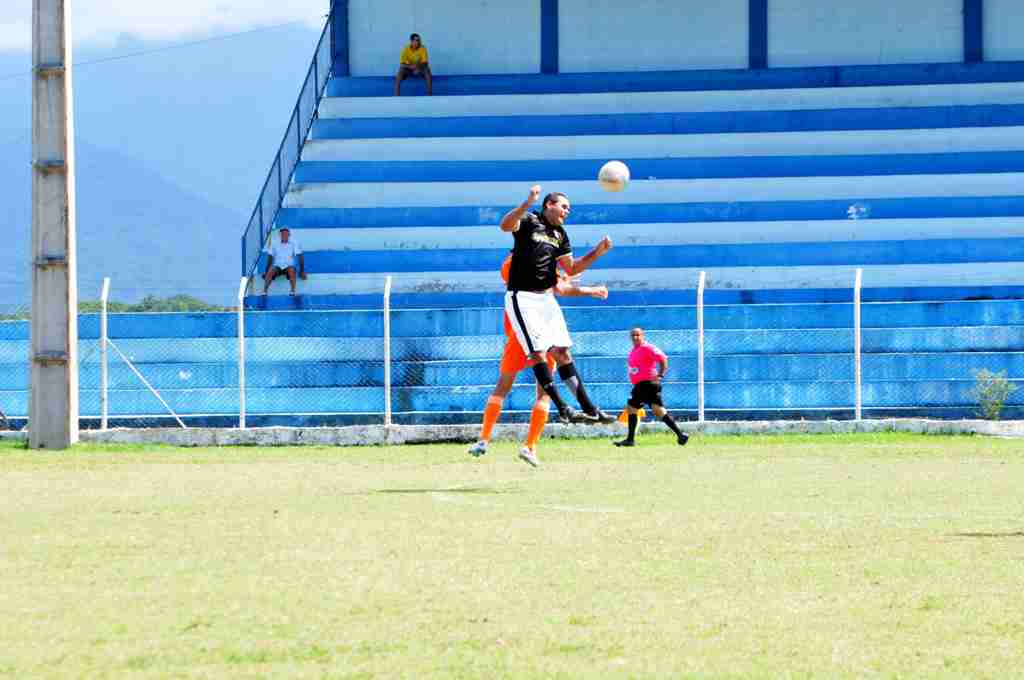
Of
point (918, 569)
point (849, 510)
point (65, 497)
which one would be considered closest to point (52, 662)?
point (918, 569)

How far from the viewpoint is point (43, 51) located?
22000 millimetres

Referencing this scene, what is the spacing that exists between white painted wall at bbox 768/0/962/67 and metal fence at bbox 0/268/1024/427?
12.2m

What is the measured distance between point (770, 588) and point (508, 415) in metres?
16.7

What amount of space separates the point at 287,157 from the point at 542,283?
18.4 metres

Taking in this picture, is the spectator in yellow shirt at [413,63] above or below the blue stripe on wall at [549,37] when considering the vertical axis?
below

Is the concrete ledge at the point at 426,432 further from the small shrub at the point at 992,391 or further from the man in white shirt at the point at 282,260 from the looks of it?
the man in white shirt at the point at 282,260

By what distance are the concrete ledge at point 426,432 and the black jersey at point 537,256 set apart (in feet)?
27.2

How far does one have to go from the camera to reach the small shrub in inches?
953

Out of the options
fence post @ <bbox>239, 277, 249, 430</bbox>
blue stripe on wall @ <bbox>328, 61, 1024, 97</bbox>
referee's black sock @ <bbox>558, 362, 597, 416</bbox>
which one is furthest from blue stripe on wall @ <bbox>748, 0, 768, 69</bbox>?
referee's black sock @ <bbox>558, 362, 597, 416</bbox>

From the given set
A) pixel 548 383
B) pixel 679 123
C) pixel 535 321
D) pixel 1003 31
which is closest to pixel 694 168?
pixel 679 123

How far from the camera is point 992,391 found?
24281 millimetres

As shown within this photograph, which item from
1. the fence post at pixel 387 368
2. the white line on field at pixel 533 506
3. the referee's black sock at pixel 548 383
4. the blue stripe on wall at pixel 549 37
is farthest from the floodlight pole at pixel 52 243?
the blue stripe on wall at pixel 549 37

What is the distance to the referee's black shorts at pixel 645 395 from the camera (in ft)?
73.8

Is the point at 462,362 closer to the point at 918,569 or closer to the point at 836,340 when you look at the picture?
the point at 836,340
